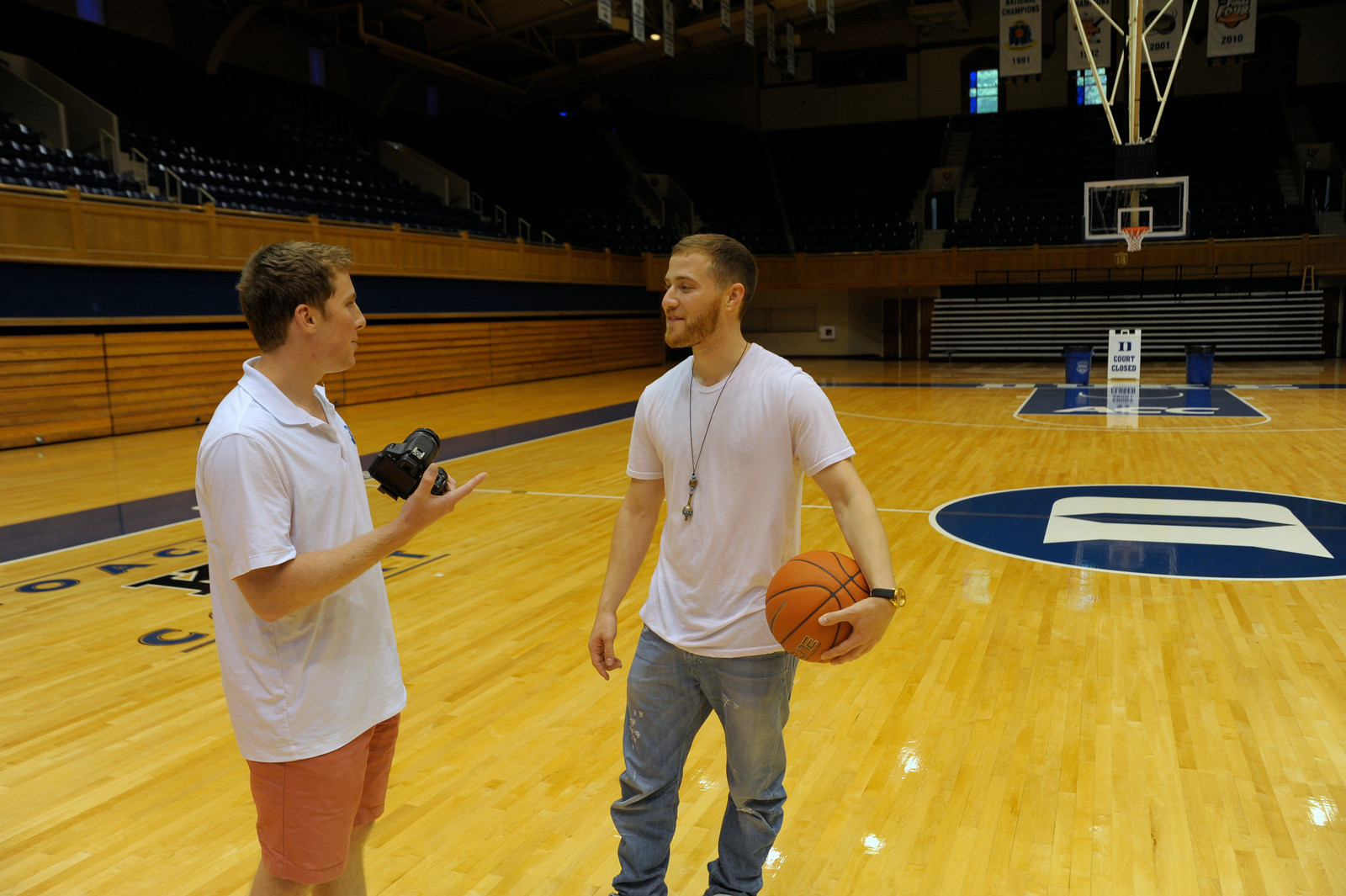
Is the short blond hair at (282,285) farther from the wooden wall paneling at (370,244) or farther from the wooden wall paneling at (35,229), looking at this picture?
the wooden wall paneling at (370,244)

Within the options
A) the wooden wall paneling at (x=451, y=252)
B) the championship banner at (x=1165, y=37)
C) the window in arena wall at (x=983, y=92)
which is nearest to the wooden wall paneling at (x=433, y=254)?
the wooden wall paneling at (x=451, y=252)

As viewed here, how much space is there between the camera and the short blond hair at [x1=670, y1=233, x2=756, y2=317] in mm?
2076

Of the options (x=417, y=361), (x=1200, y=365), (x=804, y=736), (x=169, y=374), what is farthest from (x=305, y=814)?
(x=1200, y=365)

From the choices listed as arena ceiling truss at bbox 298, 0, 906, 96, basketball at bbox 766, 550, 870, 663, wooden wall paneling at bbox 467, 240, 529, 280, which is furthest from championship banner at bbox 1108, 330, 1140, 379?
basketball at bbox 766, 550, 870, 663

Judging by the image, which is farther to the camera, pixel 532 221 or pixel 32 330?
pixel 532 221

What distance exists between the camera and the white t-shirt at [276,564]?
1.64m

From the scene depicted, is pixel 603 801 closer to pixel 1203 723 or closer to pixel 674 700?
pixel 674 700

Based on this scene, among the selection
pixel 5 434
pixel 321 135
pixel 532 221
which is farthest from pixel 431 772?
pixel 532 221

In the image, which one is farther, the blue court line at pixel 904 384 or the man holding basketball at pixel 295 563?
the blue court line at pixel 904 384

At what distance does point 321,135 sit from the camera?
19250 mm

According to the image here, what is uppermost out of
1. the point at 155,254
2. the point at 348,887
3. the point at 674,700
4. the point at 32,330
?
the point at 155,254

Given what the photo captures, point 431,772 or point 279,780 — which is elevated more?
point 279,780

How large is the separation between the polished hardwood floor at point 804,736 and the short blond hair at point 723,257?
5.06ft

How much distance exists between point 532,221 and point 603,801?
68.9 ft
